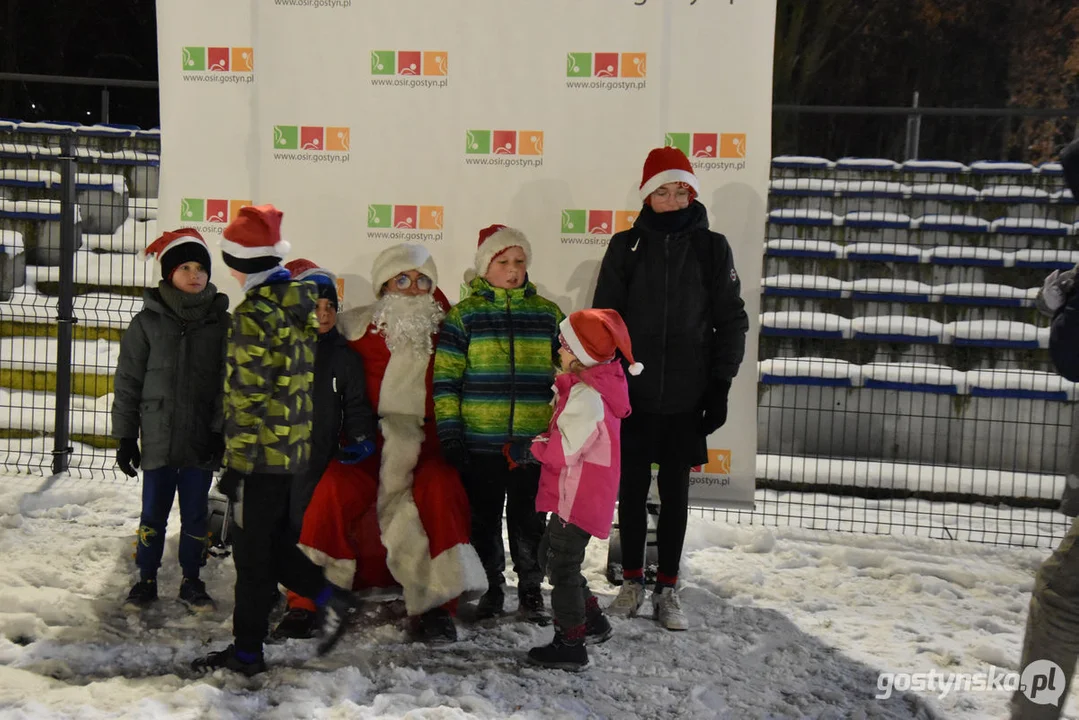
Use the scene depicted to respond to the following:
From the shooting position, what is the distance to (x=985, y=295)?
8297 mm

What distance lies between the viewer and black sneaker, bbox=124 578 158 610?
4102 mm

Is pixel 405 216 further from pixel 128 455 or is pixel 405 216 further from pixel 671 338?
pixel 128 455

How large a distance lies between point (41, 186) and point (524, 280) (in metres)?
7.15

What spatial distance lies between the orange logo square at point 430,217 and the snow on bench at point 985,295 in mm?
5290

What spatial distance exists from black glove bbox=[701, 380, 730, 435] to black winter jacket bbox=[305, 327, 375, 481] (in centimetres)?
144

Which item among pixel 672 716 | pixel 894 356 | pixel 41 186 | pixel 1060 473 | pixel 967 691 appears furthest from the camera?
pixel 41 186

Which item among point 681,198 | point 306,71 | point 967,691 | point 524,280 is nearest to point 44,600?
point 524,280

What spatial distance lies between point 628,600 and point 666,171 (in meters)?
1.89

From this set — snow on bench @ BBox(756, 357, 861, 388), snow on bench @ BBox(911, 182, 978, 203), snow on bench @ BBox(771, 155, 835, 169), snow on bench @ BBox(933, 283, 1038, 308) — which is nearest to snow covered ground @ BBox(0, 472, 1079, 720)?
snow on bench @ BBox(756, 357, 861, 388)

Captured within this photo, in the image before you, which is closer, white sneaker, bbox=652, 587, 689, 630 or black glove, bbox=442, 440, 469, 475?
black glove, bbox=442, 440, 469, 475

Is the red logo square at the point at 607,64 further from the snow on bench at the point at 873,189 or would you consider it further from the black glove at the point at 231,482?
the snow on bench at the point at 873,189

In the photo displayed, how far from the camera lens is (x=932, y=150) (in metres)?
18.1

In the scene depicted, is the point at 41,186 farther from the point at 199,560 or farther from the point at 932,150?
the point at 932,150

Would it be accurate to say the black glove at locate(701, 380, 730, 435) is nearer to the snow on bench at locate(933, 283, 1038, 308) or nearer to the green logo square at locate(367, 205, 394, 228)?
the green logo square at locate(367, 205, 394, 228)
